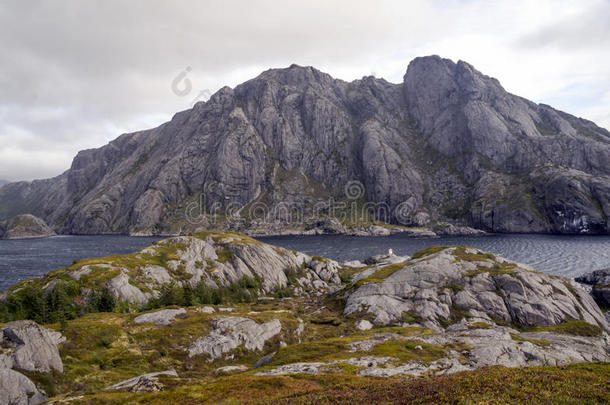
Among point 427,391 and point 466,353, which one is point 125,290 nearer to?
point 466,353

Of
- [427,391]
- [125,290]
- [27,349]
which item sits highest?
[427,391]

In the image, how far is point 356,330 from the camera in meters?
66.8

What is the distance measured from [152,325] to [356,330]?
42531 millimetres

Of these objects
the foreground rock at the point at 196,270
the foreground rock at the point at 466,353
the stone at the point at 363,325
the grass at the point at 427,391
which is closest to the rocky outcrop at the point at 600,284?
the foreground rock at the point at 466,353

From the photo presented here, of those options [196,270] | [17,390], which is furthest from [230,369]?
[196,270]

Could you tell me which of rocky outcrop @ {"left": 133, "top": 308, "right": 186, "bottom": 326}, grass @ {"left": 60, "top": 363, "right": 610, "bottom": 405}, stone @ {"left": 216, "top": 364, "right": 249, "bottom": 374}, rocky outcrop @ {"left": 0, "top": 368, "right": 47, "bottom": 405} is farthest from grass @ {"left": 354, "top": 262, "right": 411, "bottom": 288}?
rocky outcrop @ {"left": 0, "top": 368, "right": 47, "bottom": 405}

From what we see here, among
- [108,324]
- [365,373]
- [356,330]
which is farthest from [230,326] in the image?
[365,373]

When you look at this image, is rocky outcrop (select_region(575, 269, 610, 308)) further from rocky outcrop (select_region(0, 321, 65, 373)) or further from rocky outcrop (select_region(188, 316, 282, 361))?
rocky outcrop (select_region(0, 321, 65, 373))

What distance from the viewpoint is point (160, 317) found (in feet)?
194

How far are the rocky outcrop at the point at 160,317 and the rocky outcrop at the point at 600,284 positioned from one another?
122474mm

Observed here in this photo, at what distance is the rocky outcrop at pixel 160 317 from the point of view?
57406mm

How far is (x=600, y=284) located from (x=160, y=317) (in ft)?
436

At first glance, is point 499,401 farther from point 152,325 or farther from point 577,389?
point 152,325

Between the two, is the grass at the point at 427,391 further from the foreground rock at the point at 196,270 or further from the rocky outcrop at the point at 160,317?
the foreground rock at the point at 196,270
